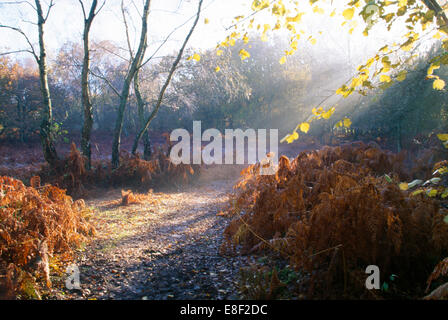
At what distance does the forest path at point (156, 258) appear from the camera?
2.77 m

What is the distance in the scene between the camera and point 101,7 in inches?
282

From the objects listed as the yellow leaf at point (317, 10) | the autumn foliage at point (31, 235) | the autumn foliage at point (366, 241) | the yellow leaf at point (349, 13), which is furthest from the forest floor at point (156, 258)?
the yellow leaf at point (317, 10)

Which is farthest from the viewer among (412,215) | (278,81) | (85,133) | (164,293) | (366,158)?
(278,81)

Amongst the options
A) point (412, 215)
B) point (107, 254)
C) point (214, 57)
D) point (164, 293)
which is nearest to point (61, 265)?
point (107, 254)

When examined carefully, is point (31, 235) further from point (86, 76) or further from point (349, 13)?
point (86, 76)

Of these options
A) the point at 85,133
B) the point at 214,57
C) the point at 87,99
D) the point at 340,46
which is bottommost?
the point at 85,133

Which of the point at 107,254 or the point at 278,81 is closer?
the point at 107,254

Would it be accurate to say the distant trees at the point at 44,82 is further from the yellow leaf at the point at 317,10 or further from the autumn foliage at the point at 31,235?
the yellow leaf at the point at 317,10

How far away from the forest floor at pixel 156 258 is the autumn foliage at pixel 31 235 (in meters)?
0.25

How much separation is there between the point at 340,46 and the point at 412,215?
25.1 meters

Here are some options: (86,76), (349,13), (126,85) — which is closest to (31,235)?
(349,13)

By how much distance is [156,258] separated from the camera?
357 centimetres
